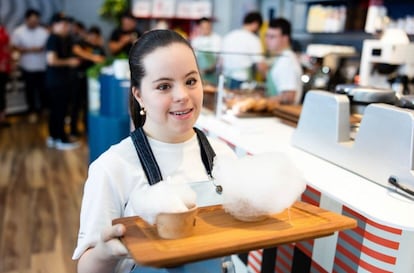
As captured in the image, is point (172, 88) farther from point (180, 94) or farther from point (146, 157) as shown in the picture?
point (146, 157)

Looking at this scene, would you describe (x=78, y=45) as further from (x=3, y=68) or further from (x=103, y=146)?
(x=103, y=146)

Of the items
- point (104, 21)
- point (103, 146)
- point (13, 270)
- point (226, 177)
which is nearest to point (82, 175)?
point (103, 146)

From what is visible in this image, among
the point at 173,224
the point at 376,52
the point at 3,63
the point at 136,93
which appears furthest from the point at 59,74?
the point at 173,224

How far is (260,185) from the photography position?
2.89ft

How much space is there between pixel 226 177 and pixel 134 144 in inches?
12.5

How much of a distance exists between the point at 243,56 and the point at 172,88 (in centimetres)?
213

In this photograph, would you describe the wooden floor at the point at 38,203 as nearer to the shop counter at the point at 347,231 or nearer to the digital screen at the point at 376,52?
the shop counter at the point at 347,231

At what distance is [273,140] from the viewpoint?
179cm

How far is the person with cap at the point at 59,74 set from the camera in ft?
14.9

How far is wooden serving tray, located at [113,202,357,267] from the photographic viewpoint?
74 centimetres

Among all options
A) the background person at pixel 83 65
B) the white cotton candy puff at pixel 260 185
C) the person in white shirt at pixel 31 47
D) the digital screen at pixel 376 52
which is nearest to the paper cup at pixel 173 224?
the white cotton candy puff at pixel 260 185

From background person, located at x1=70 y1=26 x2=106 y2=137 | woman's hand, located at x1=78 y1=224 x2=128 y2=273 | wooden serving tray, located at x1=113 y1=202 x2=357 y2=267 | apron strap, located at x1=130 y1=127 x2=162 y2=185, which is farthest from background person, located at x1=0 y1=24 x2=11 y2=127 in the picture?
wooden serving tray, located at x1=113 y1=202 x2=357 y2=267

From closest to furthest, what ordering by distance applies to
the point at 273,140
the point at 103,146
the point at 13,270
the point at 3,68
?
the point at 273,140
the point at 13,270
the point at 103,146
the point at 3,68

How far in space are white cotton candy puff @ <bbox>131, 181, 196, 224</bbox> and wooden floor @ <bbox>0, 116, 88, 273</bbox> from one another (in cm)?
192
